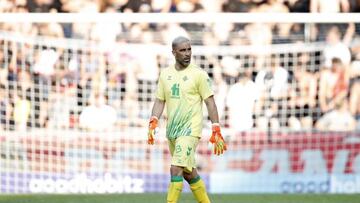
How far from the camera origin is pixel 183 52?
9523 millimetres

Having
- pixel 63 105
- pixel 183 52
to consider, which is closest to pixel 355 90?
pixel 63 105

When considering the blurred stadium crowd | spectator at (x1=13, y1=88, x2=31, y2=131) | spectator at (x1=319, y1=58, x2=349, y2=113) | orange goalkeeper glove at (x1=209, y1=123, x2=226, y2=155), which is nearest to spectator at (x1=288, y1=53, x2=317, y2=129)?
the blurred stadium crowd

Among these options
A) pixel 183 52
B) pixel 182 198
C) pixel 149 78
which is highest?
pixel 183 52

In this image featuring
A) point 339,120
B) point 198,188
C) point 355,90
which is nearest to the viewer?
point 198,188

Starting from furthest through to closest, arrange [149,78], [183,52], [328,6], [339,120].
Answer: [328,6]
[149,78]
[339,120]
[183,52]

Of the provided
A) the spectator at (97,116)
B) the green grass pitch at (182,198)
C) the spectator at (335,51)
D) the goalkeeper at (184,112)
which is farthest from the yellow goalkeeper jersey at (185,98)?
the spectator at (335,51)

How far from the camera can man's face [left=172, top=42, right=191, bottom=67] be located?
9477 mm

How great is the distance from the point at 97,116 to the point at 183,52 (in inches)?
264

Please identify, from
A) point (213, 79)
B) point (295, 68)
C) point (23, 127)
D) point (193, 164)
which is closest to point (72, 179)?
point (23, 127)

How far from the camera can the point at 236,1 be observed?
17.4m

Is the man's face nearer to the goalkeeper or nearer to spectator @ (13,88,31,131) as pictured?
the goalkeeper

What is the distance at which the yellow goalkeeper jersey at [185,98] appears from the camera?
9.64m

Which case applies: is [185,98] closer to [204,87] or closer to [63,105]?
[204,87]

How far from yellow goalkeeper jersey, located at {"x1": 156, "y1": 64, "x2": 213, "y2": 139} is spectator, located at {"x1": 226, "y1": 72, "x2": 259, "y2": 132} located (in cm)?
646
